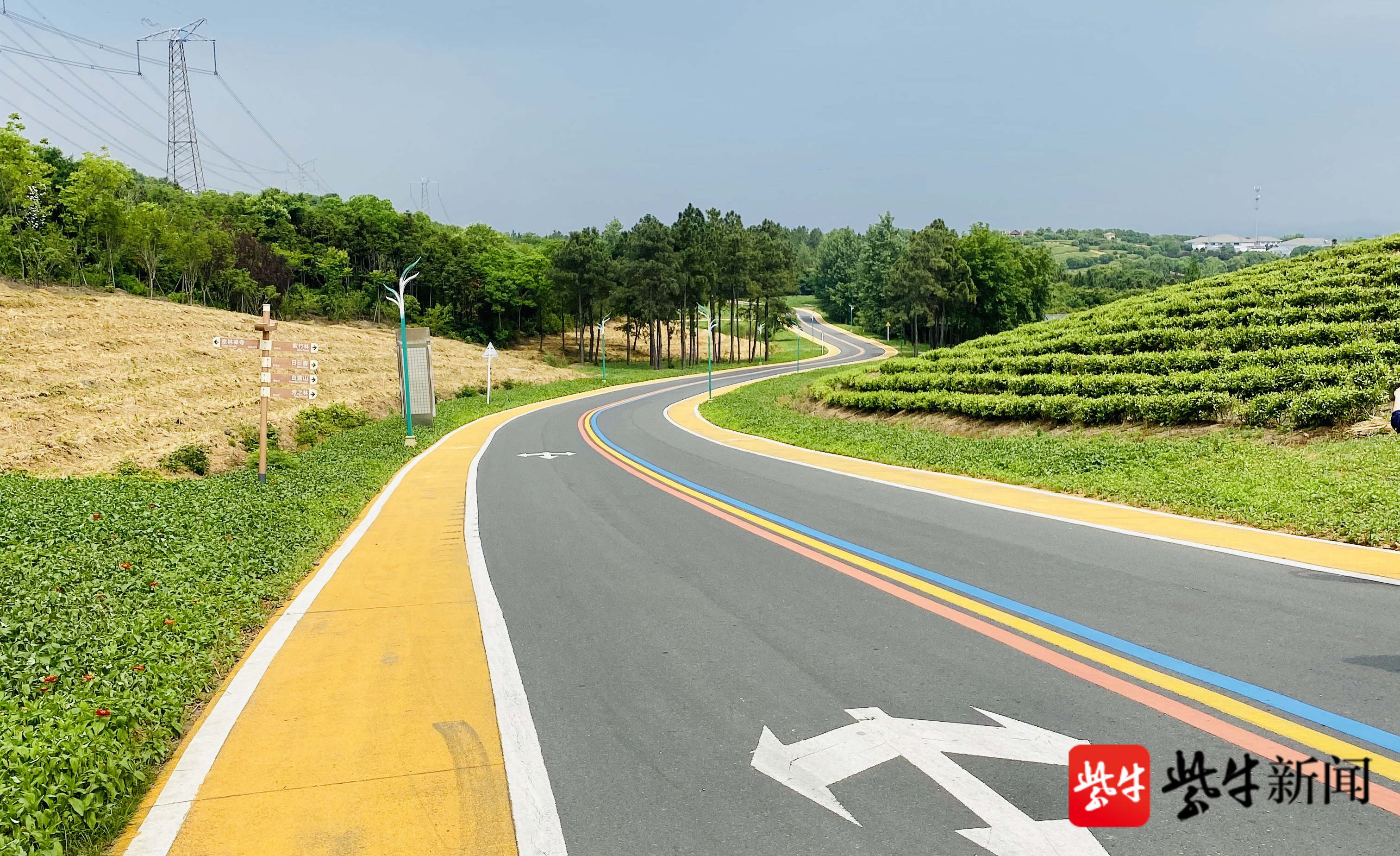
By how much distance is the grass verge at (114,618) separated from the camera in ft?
13.1

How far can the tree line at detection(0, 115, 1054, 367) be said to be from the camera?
5788 cm

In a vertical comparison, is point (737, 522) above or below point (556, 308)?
below

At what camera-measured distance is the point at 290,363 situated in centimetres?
1500

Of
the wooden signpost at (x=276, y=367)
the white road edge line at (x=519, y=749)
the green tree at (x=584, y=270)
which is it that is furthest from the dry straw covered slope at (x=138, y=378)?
the white road edge line at (x=519, y=749)

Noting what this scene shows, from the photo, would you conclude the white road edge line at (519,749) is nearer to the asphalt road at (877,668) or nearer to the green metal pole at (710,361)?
the asphalt road at (877,668)

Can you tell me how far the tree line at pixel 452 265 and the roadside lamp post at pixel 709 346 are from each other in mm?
1184

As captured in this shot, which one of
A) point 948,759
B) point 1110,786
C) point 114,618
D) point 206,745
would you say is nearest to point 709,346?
point 114,618

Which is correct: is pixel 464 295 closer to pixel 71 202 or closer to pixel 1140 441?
pixel 71 202

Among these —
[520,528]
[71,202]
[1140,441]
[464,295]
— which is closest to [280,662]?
[520,528]

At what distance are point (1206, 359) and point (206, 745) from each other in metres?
21.4

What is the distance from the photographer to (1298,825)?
3.34 meters

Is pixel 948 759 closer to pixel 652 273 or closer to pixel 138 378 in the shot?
pixel 138 378

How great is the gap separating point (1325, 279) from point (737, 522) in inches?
837

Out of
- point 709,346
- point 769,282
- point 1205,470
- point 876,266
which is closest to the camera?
point 1205,470
